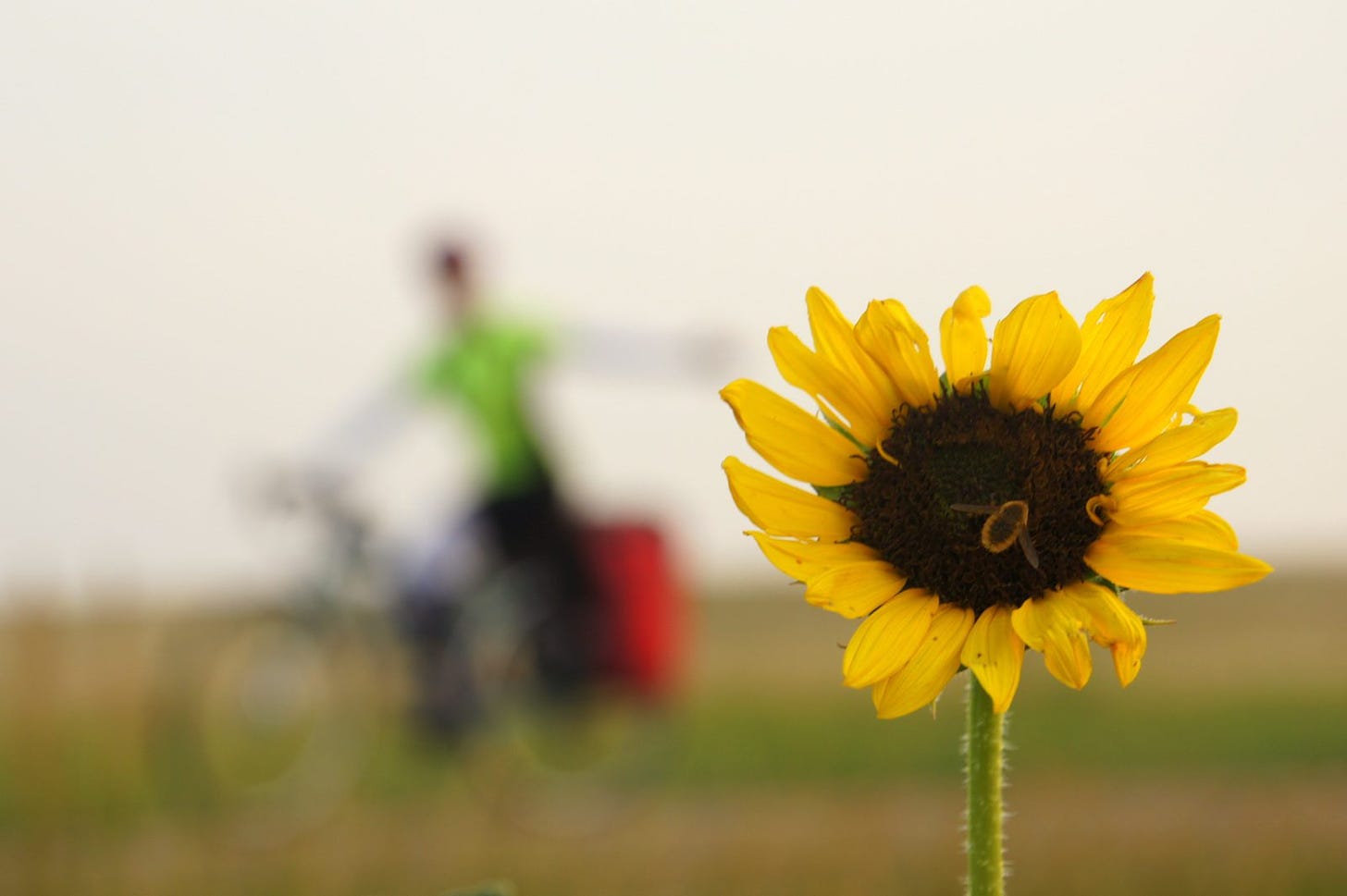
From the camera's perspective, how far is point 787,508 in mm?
1662

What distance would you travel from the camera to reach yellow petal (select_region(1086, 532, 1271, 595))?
4.88 ft

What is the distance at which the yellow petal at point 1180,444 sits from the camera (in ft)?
4.99

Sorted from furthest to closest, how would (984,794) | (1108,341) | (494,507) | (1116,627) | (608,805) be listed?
(608,805) < (494,507) < (1108,341) < (1116,627) < (984,794)

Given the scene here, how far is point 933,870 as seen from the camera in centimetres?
710

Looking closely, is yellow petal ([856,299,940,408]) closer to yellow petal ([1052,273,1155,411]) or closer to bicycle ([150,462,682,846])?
yellow petal ([1052,273,1155,411])

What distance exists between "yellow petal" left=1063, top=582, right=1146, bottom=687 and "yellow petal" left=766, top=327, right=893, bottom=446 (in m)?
0.28

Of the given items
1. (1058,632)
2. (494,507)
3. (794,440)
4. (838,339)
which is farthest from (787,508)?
(494,507)

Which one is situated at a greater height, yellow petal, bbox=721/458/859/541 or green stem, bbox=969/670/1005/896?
yellow petal, bbox=721/458/859/541

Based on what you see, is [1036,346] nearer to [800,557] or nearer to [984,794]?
[800,557]

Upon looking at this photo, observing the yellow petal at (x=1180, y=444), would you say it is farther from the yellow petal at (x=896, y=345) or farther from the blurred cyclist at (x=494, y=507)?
the blurred cyclist at (x=494, y=507)

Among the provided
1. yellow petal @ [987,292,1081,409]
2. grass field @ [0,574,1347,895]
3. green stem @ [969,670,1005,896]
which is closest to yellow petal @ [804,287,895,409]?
yellow petal @ [987,292,1081,409]

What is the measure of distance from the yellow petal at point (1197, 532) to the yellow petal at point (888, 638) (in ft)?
0.72

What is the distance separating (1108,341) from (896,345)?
0.21 meters

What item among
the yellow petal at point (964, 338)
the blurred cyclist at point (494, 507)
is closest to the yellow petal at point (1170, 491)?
the yellow petal at point (964, 338)
